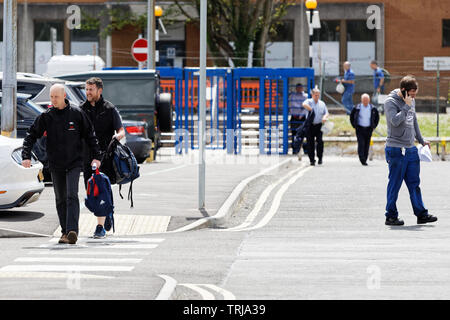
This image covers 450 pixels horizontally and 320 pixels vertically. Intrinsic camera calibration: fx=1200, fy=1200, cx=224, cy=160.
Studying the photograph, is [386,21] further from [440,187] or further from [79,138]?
[79,138]

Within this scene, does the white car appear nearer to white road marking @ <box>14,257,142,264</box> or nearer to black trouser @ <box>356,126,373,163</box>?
white road marking @ <box>14,257,142,264</box>

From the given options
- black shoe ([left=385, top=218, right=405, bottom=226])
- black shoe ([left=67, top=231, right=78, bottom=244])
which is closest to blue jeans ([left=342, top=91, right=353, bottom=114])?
black shoe ([left=385, top=218, right=405, bottom=226])

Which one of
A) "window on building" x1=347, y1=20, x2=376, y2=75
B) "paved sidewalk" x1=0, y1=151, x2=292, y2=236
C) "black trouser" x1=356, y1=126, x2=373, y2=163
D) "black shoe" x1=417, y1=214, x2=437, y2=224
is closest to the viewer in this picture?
"paved sidewalk" x1=0, y1=151, x2=292, y2=236

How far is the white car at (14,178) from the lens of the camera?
13727 millimetres

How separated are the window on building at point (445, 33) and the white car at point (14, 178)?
35679 mm

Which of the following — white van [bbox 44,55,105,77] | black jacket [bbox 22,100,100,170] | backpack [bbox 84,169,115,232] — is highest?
white van [bbox 44,55,105,77]

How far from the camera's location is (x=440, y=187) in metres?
20.0

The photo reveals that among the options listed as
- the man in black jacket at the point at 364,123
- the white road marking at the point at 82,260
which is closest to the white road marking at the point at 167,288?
the white road marking at the point at 82,260

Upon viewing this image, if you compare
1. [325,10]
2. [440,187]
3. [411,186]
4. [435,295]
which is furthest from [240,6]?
[435,295]

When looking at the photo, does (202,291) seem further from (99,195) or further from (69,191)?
(99,195)

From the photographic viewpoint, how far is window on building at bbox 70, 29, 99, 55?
49.1 meters

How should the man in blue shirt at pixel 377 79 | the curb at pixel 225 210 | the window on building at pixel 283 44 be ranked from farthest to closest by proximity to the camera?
Result: the window on building at pixel 283 44
the man in blue shirt at pixel 377 79
the curb at pixel 225 210

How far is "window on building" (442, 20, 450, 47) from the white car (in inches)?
1405

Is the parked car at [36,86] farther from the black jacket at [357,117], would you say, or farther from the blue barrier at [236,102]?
the blue barrier at [236,102]
